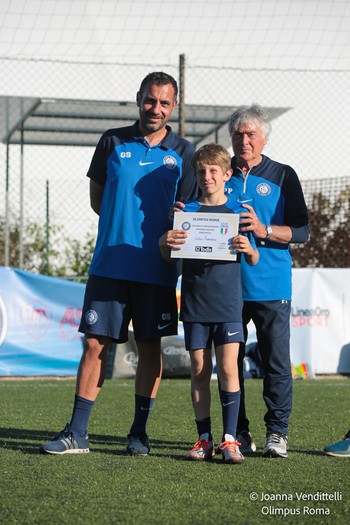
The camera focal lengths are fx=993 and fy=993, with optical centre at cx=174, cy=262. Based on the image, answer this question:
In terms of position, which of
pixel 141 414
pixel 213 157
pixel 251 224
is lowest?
pixel 141 414

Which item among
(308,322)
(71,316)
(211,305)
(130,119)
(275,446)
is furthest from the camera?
(130,119)

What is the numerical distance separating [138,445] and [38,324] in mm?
6228

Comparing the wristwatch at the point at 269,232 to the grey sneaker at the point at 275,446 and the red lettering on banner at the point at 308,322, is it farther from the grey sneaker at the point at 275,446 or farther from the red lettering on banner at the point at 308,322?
the red lettering on banner at the point at 308,322

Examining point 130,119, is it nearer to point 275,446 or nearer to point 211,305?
point 211,305

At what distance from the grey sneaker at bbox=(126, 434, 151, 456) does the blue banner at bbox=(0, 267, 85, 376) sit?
235 inches

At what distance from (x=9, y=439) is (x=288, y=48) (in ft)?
25.9

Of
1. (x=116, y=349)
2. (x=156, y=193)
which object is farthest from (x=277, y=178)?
(x=116, y=349)

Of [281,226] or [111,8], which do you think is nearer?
[281,226]

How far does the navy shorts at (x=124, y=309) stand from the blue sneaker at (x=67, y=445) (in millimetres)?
516

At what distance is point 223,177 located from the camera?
4.87 metres

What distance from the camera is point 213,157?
4836 mm

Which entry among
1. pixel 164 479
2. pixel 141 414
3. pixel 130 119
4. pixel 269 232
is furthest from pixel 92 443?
pixel 130 119

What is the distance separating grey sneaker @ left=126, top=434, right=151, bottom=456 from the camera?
494cm

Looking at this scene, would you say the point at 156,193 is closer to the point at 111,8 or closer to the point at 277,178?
the point at 277,178
